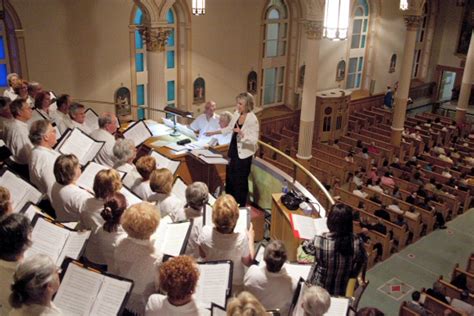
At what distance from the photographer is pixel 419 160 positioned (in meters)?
15.7

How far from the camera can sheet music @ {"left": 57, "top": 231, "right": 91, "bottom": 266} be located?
3670 mm

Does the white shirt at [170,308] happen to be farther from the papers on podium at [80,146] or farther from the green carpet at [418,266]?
the green carpet at [418,266]

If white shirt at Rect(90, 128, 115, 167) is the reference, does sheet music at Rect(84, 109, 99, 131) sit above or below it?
below

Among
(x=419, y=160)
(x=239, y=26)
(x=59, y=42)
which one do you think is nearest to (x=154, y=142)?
(x=59, y=42)

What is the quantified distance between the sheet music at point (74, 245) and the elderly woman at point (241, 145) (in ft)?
10.4

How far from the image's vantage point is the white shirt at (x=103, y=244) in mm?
3889

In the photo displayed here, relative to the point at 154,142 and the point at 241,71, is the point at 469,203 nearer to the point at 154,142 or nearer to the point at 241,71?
the point at 241,71

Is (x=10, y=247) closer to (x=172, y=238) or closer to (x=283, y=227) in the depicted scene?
(x=172, y=238)

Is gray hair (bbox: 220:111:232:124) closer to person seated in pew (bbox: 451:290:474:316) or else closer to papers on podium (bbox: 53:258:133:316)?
A: papers on podium (bbox: 53:258:133:316)

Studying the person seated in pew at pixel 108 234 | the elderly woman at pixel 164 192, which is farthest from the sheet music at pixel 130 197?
the person seated in pew at pixel 108 234

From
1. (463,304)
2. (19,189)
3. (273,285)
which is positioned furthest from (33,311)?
(463,304)

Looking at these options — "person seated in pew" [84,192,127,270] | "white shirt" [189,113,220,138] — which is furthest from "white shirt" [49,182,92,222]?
"white shirt" [189,113,220,138]

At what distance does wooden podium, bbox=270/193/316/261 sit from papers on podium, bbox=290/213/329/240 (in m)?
0.11

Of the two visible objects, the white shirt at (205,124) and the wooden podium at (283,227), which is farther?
the white shirt at (205,124)
